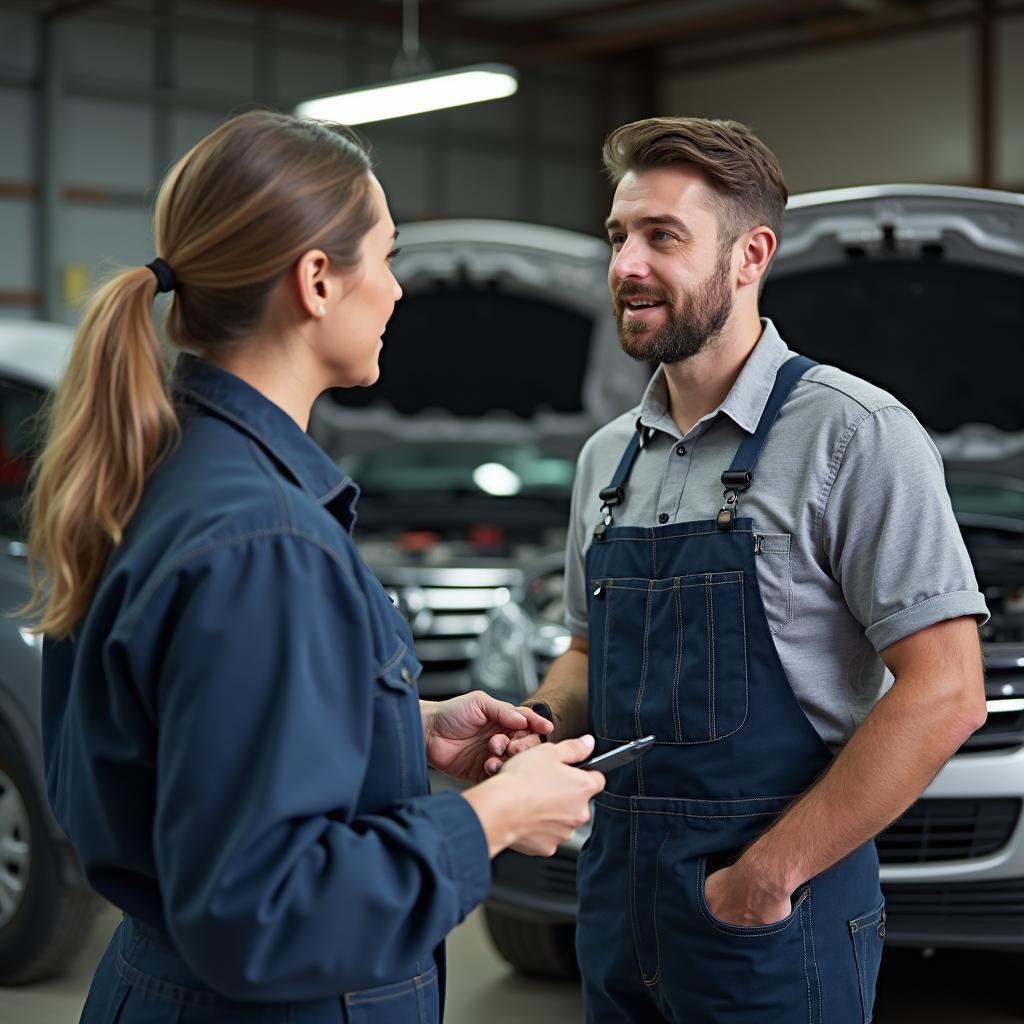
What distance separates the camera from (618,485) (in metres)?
2.20

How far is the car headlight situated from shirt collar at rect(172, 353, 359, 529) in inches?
83.3

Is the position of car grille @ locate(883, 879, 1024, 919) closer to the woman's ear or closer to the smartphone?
the smartphone

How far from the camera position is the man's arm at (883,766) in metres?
1.80

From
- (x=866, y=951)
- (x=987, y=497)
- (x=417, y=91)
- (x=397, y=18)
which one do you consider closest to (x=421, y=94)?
(x=417, y=91)

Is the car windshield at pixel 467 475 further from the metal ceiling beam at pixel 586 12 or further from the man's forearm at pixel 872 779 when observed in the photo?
the metal ceiling beam at pixel 586 12

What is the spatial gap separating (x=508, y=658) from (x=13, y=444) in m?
1.46

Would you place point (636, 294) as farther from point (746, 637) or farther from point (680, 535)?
point (746, 637)

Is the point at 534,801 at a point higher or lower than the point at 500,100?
lower

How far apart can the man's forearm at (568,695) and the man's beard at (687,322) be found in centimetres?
52

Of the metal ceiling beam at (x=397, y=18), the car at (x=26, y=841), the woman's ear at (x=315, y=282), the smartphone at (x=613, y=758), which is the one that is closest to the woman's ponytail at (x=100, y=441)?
the woman's ear at (x=315, y=282)

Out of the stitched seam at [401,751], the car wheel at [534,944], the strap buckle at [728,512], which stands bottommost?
the car wheel at [534,944]

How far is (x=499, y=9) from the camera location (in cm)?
1412

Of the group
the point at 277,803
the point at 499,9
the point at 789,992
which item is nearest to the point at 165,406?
the point at 277,803

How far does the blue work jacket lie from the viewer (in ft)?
3.92
